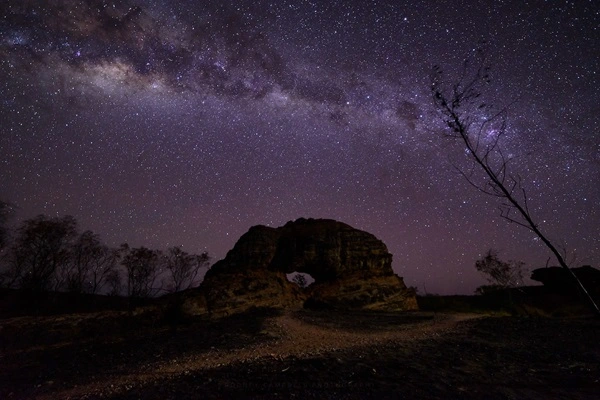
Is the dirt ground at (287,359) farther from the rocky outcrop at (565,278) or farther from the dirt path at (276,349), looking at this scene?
the rocky outcrop at (565,278)

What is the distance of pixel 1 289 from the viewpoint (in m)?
45.3

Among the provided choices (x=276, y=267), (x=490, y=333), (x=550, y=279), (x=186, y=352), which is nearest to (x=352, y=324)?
(x=490, y=333)

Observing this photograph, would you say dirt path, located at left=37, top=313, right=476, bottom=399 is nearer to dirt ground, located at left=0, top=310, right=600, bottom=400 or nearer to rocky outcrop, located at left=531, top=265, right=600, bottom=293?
dirt ground, located at left=0, top=310, right=600, bottom=400

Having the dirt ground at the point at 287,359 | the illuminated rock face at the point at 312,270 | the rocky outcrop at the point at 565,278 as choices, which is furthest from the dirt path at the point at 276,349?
the rocky outcrop at the point at 565,278

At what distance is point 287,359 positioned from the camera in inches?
435

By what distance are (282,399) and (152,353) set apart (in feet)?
33.5

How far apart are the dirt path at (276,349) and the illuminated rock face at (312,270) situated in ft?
18.1

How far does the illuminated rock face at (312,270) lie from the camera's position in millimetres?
27578

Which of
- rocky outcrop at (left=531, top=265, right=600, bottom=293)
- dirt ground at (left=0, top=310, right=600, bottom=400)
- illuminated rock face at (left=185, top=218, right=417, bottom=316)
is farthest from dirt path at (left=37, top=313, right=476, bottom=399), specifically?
rocky outcrop at (left=531, top=265, right=600, bottom=293)

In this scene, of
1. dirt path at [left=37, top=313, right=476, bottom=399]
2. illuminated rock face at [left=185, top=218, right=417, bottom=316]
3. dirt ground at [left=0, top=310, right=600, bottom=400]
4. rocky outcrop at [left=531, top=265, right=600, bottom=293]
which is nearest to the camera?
dirt ground at [left=0, top=310, right=600, bottom=400]

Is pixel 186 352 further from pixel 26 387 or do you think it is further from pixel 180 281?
pixel 180 281

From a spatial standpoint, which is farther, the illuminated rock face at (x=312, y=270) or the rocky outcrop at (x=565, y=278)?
the rocky outcrop at (x=565, y=278)

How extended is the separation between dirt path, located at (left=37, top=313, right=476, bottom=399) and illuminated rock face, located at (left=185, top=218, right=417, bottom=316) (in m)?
5.53

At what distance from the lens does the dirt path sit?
10.3 m
